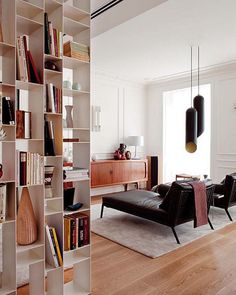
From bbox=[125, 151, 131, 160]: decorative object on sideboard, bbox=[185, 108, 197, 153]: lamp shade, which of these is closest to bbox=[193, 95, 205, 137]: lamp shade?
bbox=[185, 108, 197, 153]: lamp shade

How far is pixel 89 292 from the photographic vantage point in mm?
2236

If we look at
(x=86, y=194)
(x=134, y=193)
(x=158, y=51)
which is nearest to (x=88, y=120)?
(x=86, y=194)

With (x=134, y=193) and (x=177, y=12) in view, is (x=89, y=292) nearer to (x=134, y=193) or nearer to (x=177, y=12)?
(x=134, y=193)

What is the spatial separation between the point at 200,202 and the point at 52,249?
216cm

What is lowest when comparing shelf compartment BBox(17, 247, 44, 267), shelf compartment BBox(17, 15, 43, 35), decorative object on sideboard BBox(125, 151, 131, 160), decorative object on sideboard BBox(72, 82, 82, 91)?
shelf compartment BBox(17, 247, 44, 267)

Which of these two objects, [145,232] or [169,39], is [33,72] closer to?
[145,232]

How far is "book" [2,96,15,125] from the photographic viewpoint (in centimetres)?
174

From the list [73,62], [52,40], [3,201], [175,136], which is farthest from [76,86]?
[175,136]

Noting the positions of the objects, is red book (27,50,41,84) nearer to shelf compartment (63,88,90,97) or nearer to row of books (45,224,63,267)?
shelf compartment (63,88,90,97)

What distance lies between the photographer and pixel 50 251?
78.4 inches

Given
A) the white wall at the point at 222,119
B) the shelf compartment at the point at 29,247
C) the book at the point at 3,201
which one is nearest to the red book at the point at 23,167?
the book at the point at 3,201

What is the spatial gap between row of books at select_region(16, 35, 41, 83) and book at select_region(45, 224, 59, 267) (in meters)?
1.09

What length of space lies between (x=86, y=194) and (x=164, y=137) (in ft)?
17.1

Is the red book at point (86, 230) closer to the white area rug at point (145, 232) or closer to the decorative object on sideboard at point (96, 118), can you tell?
the white area rug at point (145, 232)
